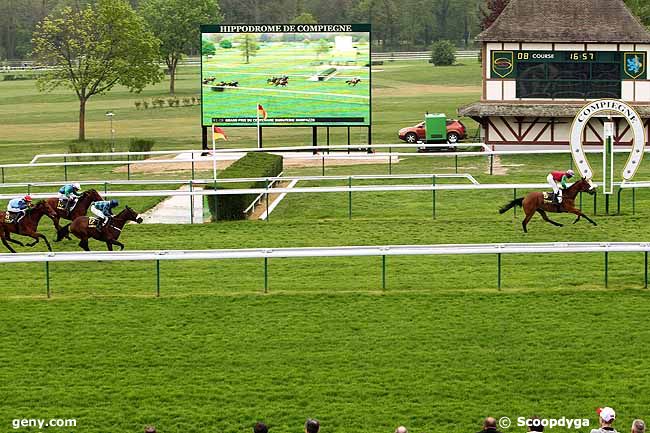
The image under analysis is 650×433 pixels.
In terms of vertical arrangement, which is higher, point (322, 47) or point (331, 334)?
point (322, 47)

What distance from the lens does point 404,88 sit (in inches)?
2913

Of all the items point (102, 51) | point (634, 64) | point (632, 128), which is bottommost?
point (632, 128)

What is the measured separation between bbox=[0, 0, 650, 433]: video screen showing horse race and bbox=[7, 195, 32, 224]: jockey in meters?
0.04

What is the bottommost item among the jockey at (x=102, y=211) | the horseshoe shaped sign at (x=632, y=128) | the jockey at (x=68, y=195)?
the jockey at (x=102, y=211)

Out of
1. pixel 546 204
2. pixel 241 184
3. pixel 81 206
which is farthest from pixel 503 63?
pixel 81 206

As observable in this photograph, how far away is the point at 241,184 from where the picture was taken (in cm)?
2858

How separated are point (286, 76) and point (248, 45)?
4.55ft

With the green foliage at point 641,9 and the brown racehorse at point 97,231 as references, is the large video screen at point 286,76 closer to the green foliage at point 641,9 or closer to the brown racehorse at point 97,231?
the brown racehorse at point 97,231

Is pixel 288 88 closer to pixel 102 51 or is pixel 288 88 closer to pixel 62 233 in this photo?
pixel 102 51

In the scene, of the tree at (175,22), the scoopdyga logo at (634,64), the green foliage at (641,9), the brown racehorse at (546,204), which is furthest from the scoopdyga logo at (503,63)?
the tree at (175,22)

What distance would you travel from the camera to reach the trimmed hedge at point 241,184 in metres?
26.4

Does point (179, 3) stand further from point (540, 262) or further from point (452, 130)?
point (540, 262)

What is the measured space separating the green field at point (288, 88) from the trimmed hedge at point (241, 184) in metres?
4.32
